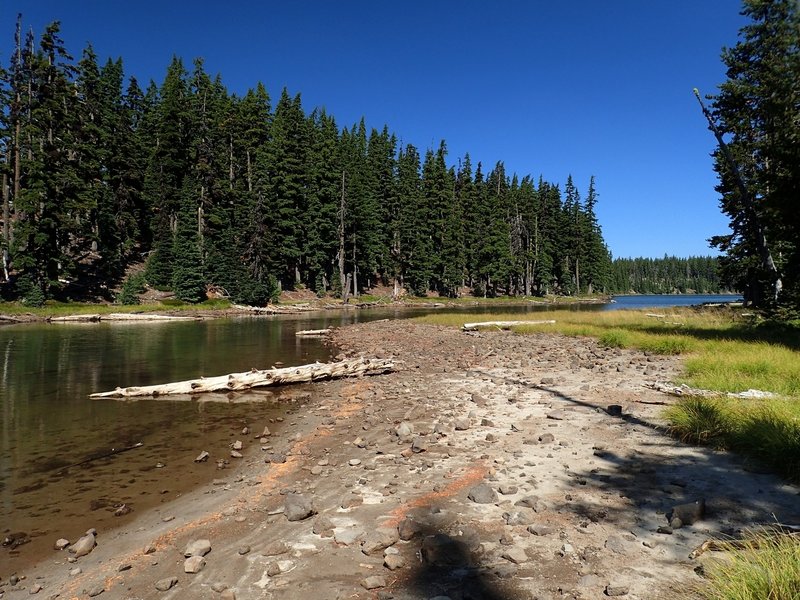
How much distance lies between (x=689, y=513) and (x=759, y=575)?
1588mm

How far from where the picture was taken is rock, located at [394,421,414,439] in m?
8.30

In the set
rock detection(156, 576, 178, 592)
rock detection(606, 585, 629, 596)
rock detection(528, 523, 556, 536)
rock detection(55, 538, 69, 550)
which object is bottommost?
rock detection(55, 538, 69, 550)

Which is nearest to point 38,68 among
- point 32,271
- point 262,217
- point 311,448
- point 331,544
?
point 32,271

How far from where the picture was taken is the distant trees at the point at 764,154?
1466cm

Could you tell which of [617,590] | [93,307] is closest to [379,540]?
[617,590]

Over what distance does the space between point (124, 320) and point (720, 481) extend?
1748 inches

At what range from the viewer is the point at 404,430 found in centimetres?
841

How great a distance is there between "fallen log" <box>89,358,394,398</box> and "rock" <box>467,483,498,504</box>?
9391mm

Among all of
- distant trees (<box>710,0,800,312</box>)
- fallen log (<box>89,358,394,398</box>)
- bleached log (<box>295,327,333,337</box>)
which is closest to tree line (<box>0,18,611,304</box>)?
bleached log (<box>295,327,333,337</box>)

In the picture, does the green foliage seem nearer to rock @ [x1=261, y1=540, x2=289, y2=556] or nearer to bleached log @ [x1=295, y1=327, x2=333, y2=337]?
bleached log @ [x1=295, y1=327, x2=333, y2=337]

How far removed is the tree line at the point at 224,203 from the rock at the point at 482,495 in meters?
49.0

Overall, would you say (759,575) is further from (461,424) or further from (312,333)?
(312,333)

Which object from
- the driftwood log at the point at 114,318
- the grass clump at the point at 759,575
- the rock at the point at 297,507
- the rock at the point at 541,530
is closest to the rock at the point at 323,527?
the rock at the point at 297,507

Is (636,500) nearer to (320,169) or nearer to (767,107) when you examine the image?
(767,107)
